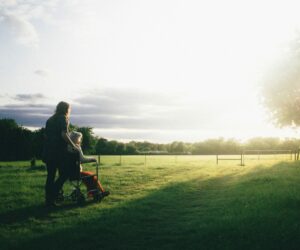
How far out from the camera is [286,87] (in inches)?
1405

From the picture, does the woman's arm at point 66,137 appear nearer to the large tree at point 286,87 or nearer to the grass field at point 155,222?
the grass field at point 155,222

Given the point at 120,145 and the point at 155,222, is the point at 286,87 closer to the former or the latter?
the point at 155,222

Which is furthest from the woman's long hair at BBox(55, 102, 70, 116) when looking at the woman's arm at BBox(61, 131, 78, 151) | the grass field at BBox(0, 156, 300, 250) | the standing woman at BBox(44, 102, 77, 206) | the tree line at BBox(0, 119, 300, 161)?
the tree line at BBox(0, 119, 300, 161)

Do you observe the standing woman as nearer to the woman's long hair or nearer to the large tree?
the woman's long hair

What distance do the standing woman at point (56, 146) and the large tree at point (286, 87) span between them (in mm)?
28696

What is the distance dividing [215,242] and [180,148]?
9331 centimetres

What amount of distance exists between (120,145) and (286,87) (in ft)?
201

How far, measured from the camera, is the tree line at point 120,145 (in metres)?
53.3

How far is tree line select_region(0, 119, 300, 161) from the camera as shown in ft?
175

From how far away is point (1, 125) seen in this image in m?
68.8

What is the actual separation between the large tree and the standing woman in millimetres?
28696

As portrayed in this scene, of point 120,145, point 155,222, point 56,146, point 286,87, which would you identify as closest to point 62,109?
Answer: point 56,146

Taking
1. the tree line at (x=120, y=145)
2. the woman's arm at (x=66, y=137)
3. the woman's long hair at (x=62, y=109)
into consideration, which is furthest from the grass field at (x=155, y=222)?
the tree line at (x=120, y=145)

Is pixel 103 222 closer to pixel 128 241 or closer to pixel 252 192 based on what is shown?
pixel 128 241
